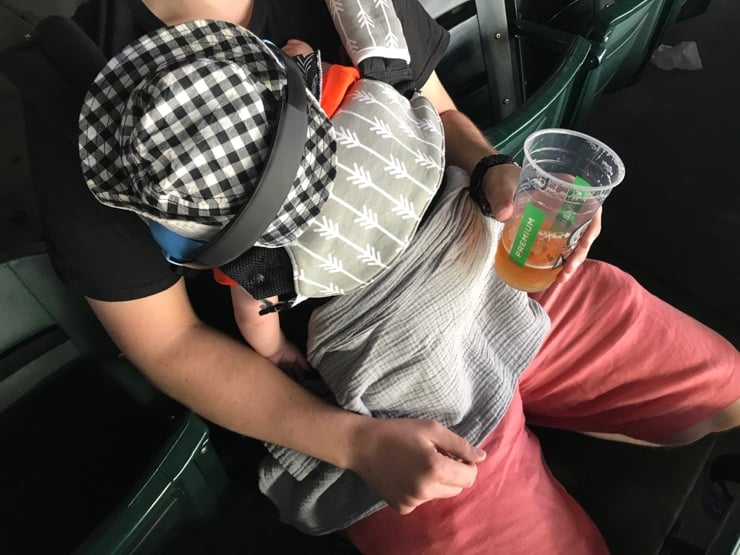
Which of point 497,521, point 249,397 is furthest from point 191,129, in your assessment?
point 497,521

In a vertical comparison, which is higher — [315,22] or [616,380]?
[315,22]

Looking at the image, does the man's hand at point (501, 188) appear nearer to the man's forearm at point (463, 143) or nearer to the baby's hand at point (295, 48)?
the man's forearm at point (463, 143)

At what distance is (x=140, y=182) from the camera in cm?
54

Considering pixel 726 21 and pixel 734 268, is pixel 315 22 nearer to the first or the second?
pixel 734 268

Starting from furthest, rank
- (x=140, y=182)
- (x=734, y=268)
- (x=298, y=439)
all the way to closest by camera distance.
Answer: (x=734, y=268)
(x=298, y=439)
(x=140, y=182)

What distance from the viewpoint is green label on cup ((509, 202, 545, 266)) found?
818 mm

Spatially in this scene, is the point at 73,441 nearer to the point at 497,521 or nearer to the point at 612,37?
the point at 497,521

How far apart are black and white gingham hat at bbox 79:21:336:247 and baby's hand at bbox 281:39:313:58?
0.69 ft

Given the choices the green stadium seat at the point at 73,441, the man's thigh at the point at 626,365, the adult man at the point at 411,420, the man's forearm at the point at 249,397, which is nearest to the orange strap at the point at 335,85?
the adult man at the point at 411,420

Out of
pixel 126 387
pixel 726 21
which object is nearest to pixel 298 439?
pixel 126 387

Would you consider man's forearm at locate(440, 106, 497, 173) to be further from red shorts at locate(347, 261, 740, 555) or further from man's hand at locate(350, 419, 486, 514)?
man's hand at locate(350, 419, 486, 514)

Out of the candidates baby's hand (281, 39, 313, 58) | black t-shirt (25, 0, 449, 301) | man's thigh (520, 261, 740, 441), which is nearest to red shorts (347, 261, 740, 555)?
man's thigh (520, 261, 740, 441)

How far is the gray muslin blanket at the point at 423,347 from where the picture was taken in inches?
34.0

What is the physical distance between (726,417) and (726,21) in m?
2.80
